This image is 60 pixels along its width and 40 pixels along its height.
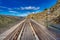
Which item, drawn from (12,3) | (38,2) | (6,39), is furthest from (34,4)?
(6,39)

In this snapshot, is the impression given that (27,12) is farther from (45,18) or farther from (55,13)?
(55,13)

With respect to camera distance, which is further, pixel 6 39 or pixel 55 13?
pixel 55 13

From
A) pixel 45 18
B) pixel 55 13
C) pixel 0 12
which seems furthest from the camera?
pixel 55 13

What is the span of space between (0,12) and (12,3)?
2.59ft

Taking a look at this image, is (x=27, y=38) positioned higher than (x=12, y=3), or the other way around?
(x=12, y=3)

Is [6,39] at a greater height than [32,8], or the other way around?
[32,8]

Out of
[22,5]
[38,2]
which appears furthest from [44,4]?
[22,5]

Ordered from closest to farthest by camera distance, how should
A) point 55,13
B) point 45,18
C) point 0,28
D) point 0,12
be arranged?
point 0,12
point 0,28
point 45,18
point 55,13

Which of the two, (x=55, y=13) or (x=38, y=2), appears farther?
(x=55, y=13)

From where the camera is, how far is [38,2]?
13.0 m

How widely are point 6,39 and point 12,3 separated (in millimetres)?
2035

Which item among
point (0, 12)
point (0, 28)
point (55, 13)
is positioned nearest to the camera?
point (0, 12)

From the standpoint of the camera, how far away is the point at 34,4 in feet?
42.8

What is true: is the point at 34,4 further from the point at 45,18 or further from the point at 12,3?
the point at 45,18
